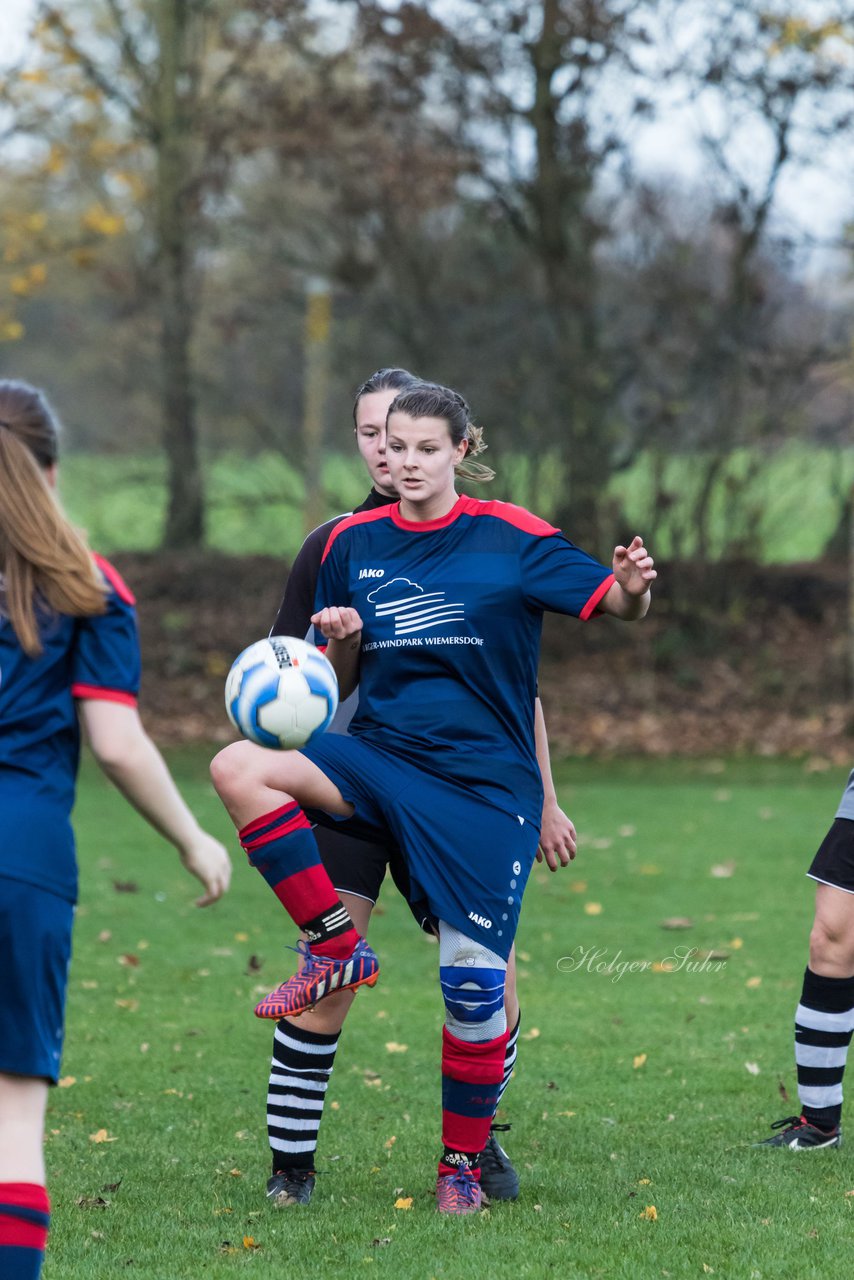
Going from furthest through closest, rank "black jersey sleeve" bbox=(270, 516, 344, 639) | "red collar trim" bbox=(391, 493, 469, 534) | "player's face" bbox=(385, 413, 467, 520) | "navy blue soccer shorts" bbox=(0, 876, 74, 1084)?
1. "black jersey sleeve" bbox=(270, 516, 344, 639)
2. "red collar trim" bbox=(391, 493, 469, 534)
3. "player's face" bbox=(385, 413, 467, 520)
4. "navy blue soccer shorts" bbox=(0, 876, 74, 1084)

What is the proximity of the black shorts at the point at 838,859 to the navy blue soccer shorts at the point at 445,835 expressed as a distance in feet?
3.89

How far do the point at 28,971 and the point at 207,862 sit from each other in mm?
414

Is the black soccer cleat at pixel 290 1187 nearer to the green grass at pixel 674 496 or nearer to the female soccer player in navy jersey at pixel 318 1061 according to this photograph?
the female soccer player in navy jersey at pixel 318 1061

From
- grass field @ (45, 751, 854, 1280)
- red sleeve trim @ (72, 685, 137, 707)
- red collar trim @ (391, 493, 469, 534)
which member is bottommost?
grass field @ (45, 751, 854, 1280)

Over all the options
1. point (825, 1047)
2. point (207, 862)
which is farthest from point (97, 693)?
point (825, 1047)

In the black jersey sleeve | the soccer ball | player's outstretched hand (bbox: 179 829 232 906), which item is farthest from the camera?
the black jersey sleeve

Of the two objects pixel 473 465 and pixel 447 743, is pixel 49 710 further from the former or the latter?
pixel 473 465

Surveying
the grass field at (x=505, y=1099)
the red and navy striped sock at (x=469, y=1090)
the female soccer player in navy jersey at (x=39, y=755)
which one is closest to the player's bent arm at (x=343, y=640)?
the red and navy striped sock at (x=469, y=1090)

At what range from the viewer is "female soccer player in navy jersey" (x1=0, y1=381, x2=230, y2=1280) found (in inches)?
121

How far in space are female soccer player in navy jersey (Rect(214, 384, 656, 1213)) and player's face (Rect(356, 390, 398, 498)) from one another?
43 cm

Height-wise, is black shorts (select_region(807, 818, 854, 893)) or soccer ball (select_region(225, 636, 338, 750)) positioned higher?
soccer ball (select_region(225, 636, 338, 750))

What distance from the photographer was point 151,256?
2061cm

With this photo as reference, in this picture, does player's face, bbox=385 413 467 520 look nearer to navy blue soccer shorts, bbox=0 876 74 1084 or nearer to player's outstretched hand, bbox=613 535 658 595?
player's outstretched hand, bbox=613 535 658 595

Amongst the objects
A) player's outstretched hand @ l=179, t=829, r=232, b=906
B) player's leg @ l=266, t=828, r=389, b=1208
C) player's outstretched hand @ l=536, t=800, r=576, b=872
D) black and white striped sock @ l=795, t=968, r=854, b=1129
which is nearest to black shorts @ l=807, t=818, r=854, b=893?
black and white striped sock @ l=795, t=968, r=854, b=1129
